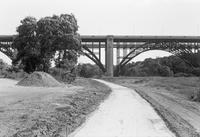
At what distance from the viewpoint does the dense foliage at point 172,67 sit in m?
89.4

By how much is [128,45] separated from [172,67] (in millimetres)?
29391

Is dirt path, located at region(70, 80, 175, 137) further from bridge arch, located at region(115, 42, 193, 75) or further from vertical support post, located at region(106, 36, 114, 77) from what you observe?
vertical support post, located at region(106, 36, 114, 77)

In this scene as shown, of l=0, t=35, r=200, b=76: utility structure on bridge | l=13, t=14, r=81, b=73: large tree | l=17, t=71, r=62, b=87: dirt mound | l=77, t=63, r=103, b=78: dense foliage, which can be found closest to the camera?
l=17, t=71, r=62, b=87: dirt mound

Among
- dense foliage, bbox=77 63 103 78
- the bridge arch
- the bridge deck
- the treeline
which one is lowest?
dense foliage, bbox=77 63 103 78

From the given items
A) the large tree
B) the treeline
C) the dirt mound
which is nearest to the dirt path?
the dirt mound

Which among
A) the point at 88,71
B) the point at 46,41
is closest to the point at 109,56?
the point at 46,41

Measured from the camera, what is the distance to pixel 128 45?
88312 millimetres

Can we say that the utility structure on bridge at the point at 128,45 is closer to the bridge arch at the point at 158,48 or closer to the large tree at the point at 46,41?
the bridge arch at the point at 158,48

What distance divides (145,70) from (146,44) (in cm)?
3831

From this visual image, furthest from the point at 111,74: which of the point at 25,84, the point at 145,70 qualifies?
the point at 25,84

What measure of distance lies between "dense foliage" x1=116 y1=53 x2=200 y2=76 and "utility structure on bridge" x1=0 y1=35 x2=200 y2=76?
2.52 meters

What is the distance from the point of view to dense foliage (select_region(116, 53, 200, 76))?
89.4 m

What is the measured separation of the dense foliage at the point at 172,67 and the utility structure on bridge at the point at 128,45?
2524 millimetres

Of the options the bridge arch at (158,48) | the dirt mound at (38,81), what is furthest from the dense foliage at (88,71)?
the dirt mound at (38,81)
